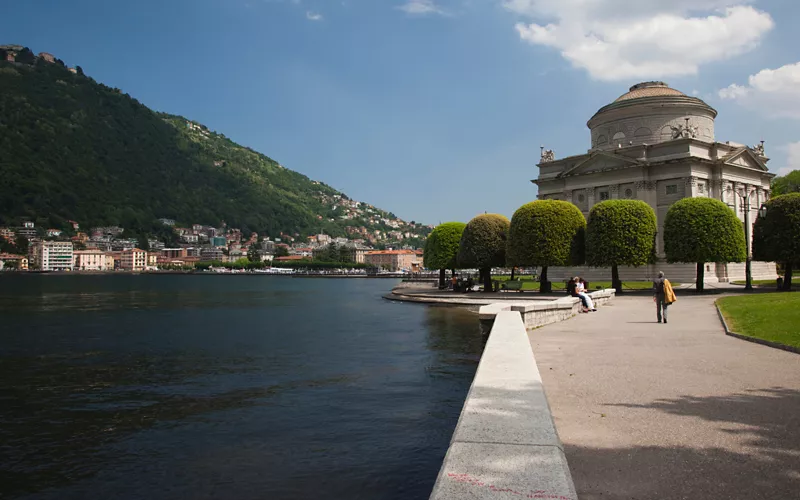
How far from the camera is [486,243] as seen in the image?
49.7m

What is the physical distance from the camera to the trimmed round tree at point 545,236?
43688 mm

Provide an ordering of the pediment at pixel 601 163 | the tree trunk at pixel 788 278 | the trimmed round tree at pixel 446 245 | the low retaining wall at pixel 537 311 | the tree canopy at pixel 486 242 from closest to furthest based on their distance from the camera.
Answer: the low retaining wall at pixel 537 311, the tree trunk at pixel 788 278, the tree canopy at pixel 486 242, the trimmed round tree at pixel 446 245, the pediment at pixel 601 163

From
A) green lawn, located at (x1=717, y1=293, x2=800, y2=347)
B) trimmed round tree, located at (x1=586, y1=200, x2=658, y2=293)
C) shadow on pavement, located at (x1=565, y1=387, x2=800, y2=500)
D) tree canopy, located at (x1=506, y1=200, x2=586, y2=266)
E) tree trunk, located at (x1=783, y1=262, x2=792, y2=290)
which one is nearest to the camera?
shadow on pavement, located at (x1=565, y1=387, x2=800, y2=500)

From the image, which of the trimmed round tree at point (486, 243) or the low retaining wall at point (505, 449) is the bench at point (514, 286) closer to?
the trimmed round tree at point (486, 243)

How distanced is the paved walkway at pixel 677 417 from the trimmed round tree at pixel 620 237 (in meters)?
28.8

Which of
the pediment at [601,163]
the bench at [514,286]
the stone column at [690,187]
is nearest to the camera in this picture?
the bench at [514,286]

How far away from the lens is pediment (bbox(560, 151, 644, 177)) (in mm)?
61844

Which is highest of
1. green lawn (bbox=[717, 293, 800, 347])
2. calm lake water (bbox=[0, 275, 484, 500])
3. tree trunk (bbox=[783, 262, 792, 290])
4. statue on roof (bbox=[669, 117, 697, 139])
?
statue on roof (bbox=[669, 117, 697, 139])

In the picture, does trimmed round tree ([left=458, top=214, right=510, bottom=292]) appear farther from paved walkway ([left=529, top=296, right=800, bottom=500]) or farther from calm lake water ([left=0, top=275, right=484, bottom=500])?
paved walkway ([left=529, top=296, right=800, bottom=500])

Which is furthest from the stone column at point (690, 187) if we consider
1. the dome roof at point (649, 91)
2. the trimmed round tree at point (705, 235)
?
the trimmed round tree at point (705, 235)

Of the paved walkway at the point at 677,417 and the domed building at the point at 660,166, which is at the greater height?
the domed building at the point at 660,166

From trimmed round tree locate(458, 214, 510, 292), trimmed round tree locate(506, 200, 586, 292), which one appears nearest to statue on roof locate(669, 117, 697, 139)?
trimmed round tree locate(506, 200, 586, 292)

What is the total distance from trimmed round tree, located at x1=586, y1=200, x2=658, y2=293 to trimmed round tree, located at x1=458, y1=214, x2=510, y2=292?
8741 millimetres

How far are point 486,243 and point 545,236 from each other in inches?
276
